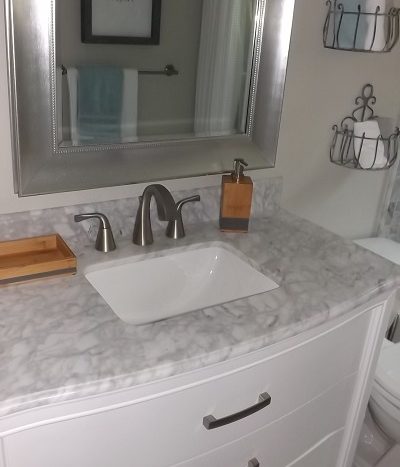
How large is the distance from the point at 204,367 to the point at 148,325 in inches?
4.8

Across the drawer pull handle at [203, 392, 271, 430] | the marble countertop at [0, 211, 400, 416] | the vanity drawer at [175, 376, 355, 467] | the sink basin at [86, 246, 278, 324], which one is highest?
the marble countertop at [0, 211, 400, 416]

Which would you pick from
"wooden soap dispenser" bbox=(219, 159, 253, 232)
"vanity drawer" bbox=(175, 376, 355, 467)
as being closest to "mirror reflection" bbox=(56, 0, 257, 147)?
"wooden soap dispenser" bbox=(219, 159, 253, 232)

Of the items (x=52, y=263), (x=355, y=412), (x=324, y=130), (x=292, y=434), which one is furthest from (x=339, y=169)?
(x=52, y=263)

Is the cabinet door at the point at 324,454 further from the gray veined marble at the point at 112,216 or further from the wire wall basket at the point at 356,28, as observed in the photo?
the wire wall basket at the point at 356,28

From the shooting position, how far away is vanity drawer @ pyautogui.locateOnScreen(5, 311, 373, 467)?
2.74 feet

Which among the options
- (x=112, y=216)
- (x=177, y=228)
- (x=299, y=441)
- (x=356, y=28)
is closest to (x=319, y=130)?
(x=356, y=28)

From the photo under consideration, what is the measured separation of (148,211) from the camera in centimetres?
122

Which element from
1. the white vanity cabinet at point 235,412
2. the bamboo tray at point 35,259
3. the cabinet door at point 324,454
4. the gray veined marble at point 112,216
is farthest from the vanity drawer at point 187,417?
the gray veined marble at point 112,216

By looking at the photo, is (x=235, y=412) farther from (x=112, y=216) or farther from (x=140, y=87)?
(x=140, y=87)

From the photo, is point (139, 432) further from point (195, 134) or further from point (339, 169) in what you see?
point (339, 169)

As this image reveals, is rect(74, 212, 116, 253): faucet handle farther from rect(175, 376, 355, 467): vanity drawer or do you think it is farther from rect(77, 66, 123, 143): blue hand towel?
rect(175, 376, 355, 467): vanity drawer

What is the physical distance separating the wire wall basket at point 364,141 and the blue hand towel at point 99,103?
2.36 feet

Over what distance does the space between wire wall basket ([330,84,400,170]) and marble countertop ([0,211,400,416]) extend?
397mm

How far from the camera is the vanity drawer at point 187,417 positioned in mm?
834
